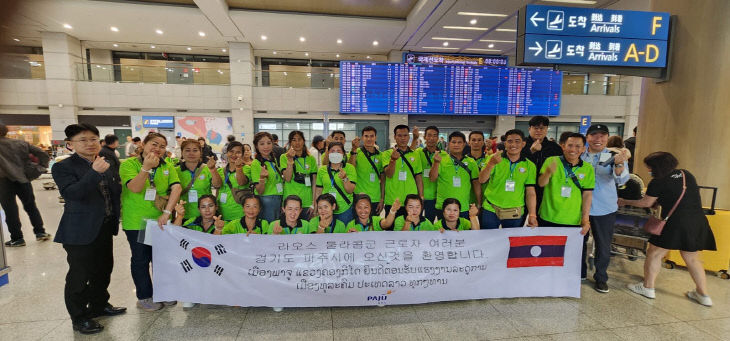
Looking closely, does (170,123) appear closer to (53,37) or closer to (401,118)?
(53,37)

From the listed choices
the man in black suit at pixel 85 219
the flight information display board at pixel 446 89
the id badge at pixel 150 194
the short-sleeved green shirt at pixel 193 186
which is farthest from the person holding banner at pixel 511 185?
the flight information display board at pixel 446 89

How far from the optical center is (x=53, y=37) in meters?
11.8

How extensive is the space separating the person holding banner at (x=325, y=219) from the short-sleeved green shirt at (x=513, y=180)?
182 centimetres

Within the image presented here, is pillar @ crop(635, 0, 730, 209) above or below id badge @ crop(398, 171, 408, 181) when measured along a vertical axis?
above

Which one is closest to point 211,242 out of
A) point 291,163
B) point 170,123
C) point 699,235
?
point 291,163

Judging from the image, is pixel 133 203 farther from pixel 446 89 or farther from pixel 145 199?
pixel 446 89

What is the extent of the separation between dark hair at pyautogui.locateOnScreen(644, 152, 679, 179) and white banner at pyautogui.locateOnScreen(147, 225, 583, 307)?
6.01 feet

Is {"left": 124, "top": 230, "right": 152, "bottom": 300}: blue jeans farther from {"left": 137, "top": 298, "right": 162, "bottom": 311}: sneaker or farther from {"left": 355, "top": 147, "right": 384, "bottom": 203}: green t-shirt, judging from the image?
{"left": 355, "top": 147, "right": 384, "bottom": 203}: green t-shirt

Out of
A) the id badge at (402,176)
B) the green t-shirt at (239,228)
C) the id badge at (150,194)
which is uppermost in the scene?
the id badge at (402,176)

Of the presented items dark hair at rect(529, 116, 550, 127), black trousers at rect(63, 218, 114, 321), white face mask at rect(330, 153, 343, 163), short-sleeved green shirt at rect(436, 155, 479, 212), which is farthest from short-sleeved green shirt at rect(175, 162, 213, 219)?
dark hair at rect(529, 116, 550, 127)

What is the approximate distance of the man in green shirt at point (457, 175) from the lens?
13.8ft

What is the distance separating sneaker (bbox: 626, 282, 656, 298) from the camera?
3.87m

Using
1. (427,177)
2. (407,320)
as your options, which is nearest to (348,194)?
(427,177)

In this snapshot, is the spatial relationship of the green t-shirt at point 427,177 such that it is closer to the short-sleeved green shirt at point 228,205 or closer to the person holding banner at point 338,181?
the person holding banner at point 338,181
